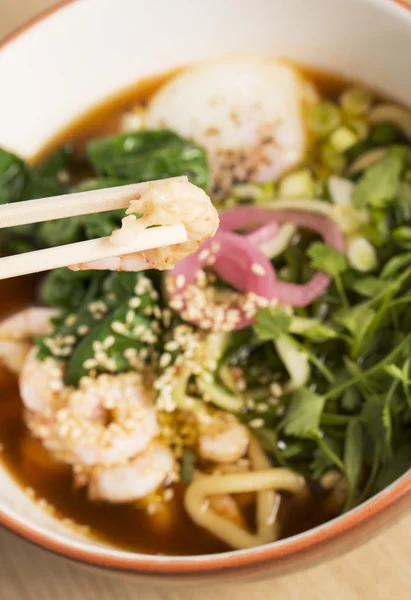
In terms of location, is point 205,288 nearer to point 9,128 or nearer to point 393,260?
point 393,260

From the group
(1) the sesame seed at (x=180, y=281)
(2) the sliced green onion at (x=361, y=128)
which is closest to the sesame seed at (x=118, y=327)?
(1) the sesame seed at (x=180, y=281)

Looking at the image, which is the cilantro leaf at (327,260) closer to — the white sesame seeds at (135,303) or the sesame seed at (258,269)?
the sesame seed at (258,269)

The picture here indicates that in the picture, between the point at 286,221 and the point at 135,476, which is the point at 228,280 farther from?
the point at 135,476

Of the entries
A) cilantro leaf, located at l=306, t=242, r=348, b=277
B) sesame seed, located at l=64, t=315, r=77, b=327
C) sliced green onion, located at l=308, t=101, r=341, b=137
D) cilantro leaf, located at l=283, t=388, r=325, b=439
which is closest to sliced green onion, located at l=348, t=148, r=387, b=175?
sliced green onion, located at l=308, t=101, r=341, b=137

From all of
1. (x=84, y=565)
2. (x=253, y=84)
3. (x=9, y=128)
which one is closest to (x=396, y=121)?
(x=253, y=84)

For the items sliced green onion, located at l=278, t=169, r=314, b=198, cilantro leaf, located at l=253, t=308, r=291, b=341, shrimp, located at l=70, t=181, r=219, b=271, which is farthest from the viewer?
sliced green onion, located at l=278, t=169, r=314, b=198

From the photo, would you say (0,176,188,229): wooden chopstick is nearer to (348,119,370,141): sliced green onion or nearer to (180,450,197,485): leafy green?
(180,450,197,485): leafy green

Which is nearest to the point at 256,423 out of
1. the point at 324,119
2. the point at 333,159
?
the point at 333,159
